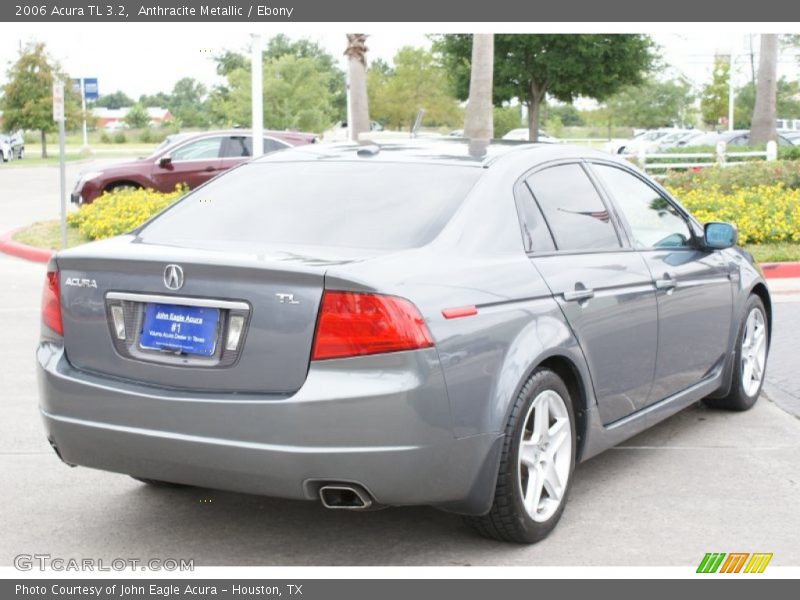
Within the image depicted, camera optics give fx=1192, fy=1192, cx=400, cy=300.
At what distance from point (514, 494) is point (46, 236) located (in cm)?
1423

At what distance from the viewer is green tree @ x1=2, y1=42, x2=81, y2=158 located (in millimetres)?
53625

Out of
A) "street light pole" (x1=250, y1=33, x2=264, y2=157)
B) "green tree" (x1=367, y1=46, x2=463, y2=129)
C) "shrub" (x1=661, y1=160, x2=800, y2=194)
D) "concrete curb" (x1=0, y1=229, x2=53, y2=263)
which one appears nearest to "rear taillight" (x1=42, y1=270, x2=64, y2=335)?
"concrete curb" (x1=0, y1=229, x2=53, y2=263)

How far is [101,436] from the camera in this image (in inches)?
176

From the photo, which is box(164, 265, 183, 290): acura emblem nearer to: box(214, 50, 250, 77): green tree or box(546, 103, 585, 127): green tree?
box(214, 50, 250, 77): green tree

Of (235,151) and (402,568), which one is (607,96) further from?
(402,568)

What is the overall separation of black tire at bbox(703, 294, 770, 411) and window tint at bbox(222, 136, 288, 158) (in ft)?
51.3

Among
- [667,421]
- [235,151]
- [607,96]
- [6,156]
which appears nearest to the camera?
[667,421]

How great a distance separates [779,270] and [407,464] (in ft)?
35.1

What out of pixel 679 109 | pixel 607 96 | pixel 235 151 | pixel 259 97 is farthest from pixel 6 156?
pixel 679 109

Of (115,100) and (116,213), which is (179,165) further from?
(115,100)

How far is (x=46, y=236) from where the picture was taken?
57.5 ft

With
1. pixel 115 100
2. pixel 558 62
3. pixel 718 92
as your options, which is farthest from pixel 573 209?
pixel 115 100

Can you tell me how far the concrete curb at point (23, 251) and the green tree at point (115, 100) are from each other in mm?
137172

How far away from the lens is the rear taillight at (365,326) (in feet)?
13.6
